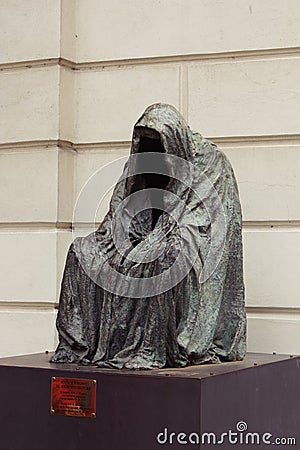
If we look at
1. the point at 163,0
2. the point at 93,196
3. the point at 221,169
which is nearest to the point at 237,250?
the point at 221,169

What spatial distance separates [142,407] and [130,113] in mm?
2711

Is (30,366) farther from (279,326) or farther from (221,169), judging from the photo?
(279,326)

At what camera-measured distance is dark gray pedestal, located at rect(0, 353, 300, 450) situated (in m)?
4.70

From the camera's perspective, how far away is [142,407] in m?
4.77

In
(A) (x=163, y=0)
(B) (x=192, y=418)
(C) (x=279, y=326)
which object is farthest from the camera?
(A) (x=163, y=0)

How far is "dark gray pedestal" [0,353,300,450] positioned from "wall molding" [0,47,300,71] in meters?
2.08

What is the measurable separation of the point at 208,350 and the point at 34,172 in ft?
7.07

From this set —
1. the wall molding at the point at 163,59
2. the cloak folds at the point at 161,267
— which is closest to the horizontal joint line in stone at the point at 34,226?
the wall molding at the point at 163,59

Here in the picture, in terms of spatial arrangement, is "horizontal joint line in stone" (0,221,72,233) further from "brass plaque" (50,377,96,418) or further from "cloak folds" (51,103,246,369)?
"brass plaque" (50,377,96,418)

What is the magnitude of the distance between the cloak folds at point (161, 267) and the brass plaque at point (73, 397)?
203 mm

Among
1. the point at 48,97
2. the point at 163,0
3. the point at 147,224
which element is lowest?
the point at 147,224

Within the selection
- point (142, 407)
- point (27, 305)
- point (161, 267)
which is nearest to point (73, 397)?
point (142, 407)

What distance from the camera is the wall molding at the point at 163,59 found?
662 cm

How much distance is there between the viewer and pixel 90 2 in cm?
721
